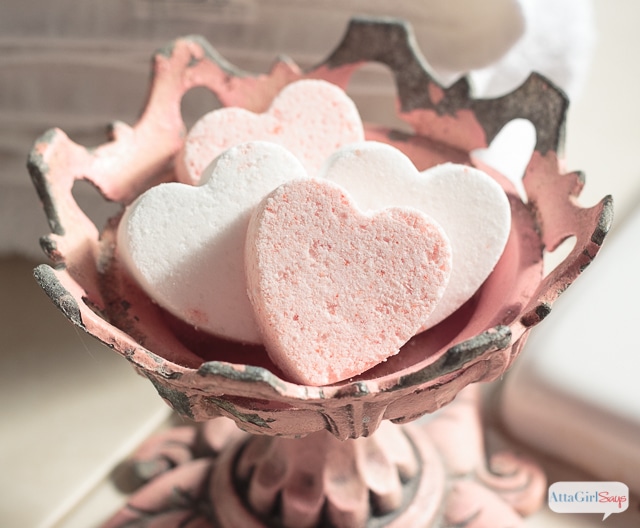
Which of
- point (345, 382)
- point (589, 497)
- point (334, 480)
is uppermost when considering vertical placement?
point (345, 382)

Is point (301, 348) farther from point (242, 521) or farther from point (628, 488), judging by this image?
point (628, 488)

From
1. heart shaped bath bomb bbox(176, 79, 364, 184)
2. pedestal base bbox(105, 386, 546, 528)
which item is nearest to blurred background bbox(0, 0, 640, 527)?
pedestal base bbox(105, 386, 546, 528)

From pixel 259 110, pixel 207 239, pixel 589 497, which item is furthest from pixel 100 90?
pixel 589 497

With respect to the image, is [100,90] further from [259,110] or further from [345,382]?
[345,382]

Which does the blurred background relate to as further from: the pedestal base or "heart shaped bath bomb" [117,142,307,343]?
"heart shaped bath bomb" [117,142,307,343]

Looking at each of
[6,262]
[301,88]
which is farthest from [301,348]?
[6,262]

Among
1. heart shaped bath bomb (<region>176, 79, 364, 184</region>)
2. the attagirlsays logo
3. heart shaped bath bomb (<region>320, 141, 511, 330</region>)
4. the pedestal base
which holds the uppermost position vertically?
heart shaped bath bomb (<region>176, 79, 364, 184</region>)
